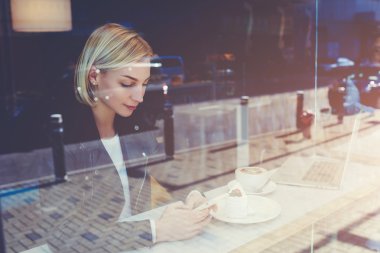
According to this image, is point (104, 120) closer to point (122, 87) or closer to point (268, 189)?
point (122, 87)

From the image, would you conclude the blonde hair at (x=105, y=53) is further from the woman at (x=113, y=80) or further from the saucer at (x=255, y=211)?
the saucer at (x=255, y=211)

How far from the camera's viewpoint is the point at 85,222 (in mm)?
3889

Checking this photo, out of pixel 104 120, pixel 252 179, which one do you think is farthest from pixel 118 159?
pixel 252 179

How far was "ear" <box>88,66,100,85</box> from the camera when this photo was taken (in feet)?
4.92

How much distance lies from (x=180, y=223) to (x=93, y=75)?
0.64 meters

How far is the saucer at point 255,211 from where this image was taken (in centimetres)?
141

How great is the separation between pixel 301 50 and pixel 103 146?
1594 centimetres

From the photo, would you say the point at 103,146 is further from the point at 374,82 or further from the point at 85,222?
the point at 374,82

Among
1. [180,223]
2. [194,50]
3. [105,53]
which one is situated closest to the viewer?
[180,223]

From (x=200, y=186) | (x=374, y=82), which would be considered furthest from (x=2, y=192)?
(x=374, y=82)

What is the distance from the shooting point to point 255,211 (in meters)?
1.50

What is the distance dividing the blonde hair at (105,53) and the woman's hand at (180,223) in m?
0.54

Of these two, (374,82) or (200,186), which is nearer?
(200,186)

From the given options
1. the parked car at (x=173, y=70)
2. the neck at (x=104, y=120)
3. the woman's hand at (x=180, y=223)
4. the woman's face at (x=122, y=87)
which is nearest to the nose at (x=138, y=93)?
the woman's face at (x=122, y=87)
